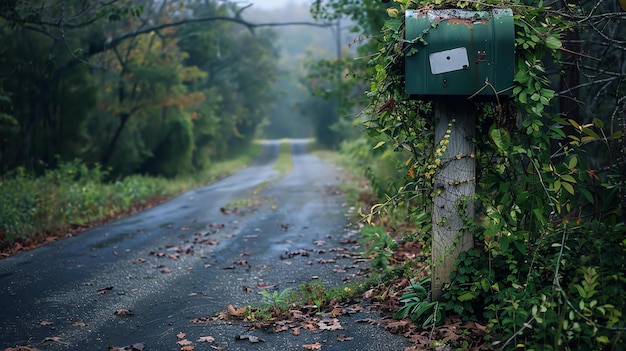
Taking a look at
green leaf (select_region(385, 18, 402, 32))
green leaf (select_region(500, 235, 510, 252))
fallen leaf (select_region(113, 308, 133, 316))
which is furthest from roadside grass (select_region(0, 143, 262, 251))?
green leaf (select_region(500, 235, 510, 252))

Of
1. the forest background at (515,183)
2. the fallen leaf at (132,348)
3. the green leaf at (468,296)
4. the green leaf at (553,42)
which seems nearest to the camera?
the forest background at (515,183)

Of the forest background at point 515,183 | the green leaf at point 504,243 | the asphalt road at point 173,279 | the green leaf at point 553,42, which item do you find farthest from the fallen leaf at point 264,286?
the green leaf at point 553,42

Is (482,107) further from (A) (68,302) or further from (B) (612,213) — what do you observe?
(A) (68,302)

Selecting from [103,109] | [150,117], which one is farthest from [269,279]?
[150,117]

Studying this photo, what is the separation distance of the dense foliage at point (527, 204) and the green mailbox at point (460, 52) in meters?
0.09

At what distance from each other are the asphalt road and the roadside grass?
A: 0.82 metres

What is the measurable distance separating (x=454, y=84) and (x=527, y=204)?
1180mm

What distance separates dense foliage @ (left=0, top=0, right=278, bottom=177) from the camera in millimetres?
16969

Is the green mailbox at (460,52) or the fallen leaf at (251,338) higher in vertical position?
the green mailbox at (460,52)

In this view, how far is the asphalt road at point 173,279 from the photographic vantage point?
5504mm

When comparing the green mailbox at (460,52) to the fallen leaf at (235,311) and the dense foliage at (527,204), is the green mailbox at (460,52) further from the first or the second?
the fallen leaf at (235,311)

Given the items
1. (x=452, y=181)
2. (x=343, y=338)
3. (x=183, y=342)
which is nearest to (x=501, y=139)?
(x=452, y=181)

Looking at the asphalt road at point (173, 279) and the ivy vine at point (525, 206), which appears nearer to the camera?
the ivy vine at point (525, 206)

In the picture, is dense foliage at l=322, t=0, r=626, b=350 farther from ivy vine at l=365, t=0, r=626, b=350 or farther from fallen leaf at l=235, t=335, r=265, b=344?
fallen leaf at l=235, t=335, r=265, b=344
